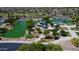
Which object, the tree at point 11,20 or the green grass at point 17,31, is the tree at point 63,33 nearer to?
the green grass at point 17,31

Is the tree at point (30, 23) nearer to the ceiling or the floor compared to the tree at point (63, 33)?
nearer to the ceiling

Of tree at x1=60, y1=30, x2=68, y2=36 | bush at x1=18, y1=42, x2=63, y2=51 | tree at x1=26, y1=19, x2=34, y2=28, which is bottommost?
bush at x1=18, y1=42, x2=63, y2=51

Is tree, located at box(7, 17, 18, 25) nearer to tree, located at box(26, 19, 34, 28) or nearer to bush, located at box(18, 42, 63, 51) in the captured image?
tree, located at box(26, 19, 34, 28)

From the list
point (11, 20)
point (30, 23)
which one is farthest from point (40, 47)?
point (11, 20)

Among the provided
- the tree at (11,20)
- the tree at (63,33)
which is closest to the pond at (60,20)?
the tree at (63,33)

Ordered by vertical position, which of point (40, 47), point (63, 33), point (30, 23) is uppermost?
point (30, 23)

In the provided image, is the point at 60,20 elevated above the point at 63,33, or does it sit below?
above

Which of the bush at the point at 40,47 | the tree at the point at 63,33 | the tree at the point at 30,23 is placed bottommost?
the bush at the point at 40,47

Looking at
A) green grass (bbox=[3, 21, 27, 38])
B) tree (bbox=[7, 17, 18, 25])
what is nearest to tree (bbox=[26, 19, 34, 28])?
green grass (bbox=[3, 21, 27, 38])

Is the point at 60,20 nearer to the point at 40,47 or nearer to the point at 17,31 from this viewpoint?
the point at 40,47

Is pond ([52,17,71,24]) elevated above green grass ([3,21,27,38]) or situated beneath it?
elevated above
